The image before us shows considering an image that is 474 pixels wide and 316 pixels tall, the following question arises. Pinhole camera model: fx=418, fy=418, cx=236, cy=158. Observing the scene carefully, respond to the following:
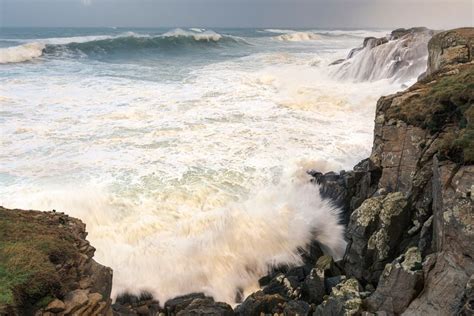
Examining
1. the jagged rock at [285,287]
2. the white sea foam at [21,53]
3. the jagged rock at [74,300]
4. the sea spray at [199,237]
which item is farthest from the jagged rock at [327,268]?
the white sea foam at [21,53]

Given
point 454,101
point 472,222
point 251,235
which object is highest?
point 454,101

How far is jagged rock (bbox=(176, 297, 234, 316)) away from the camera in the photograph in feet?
26.8

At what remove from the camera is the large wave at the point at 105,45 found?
43.1 m

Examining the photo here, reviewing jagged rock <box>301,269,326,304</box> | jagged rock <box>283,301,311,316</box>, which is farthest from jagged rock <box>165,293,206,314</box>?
jagged rock <box>301,269,326,304</box>

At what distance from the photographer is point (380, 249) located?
328 inches

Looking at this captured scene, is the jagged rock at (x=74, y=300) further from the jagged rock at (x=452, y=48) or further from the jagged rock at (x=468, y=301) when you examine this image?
the jagged rock at (x=452, y=48)

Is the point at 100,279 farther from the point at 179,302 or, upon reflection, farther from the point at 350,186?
the point at 350,186

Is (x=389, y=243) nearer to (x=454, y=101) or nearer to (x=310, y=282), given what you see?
(x=310, y=282)

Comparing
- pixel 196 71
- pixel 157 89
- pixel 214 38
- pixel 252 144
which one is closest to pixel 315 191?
pixel 252 144

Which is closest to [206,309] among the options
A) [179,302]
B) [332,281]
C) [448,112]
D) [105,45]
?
[179,302]

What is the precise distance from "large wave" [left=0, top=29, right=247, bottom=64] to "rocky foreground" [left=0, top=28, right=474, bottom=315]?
38806 millimetres

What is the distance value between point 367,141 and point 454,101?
25.2ft

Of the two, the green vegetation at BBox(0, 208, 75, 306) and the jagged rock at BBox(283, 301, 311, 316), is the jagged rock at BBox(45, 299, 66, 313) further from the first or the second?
the jagged rock at BBox(283, 301, 311, 316)

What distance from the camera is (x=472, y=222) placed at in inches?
248
